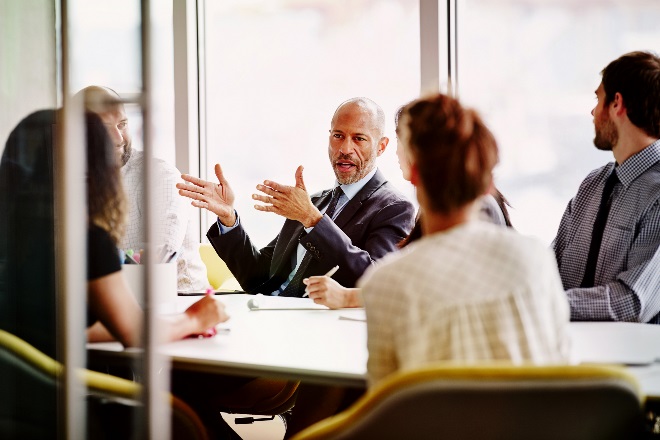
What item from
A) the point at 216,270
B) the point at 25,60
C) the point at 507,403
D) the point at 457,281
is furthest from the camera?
the point at 216,270

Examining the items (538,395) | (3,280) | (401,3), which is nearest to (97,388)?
(3,280)

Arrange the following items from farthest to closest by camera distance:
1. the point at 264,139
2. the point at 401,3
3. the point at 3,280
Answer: the point at 264,139
the point at 401,3
the point at 3,280

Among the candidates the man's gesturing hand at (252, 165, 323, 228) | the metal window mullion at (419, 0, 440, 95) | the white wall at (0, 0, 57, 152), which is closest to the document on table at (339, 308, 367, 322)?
the man's gesturing hand at (252, 165, 323, 228)

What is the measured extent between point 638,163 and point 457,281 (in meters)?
1.47

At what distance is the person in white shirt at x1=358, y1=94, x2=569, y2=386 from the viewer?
Result: 4.38ft

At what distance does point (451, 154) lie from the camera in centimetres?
144

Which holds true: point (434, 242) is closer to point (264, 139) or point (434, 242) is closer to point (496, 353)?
point (496, 353)

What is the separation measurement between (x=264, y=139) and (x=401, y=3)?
1349mm

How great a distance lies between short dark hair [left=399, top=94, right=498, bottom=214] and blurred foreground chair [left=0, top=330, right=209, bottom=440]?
66 cm

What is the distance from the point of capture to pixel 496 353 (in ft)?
4.45

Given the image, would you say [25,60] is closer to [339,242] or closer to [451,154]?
[451,154]

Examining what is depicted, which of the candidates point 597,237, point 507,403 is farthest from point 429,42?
point 507,403

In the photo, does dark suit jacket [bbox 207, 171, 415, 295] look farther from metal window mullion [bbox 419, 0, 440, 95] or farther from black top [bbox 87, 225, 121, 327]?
black top [bbox 87, 225, 121, 327]

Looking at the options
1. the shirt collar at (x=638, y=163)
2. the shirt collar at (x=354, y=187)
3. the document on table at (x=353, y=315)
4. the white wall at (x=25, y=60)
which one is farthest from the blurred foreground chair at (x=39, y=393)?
the shirt collar at (x=354, y=187)
